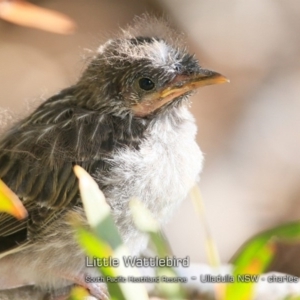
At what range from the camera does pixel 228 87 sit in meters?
2.43

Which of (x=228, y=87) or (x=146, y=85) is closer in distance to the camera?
(x=146, y=85)

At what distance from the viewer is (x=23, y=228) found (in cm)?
118

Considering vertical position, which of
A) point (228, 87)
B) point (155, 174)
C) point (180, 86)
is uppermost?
point (228, 87)

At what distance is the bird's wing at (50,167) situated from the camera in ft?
3.84

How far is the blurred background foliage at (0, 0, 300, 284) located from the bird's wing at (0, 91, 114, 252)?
0.95 m

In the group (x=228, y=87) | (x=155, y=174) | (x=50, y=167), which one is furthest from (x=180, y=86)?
(x=228, y=87)

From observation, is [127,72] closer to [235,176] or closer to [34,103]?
[34,103]

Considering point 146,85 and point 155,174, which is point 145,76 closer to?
point 146,85

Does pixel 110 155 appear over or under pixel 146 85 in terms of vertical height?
under

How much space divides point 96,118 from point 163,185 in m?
0.20

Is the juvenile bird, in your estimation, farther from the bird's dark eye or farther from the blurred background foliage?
the blurred background foliage

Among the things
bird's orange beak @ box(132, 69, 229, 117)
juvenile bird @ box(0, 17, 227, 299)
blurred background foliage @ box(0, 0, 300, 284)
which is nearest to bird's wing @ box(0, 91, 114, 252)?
juvenile bird @ box(0, 17, 227, 299)

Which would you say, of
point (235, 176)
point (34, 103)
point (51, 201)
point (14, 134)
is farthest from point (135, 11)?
point (51, 201)

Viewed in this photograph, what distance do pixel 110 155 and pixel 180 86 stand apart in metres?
0.20
